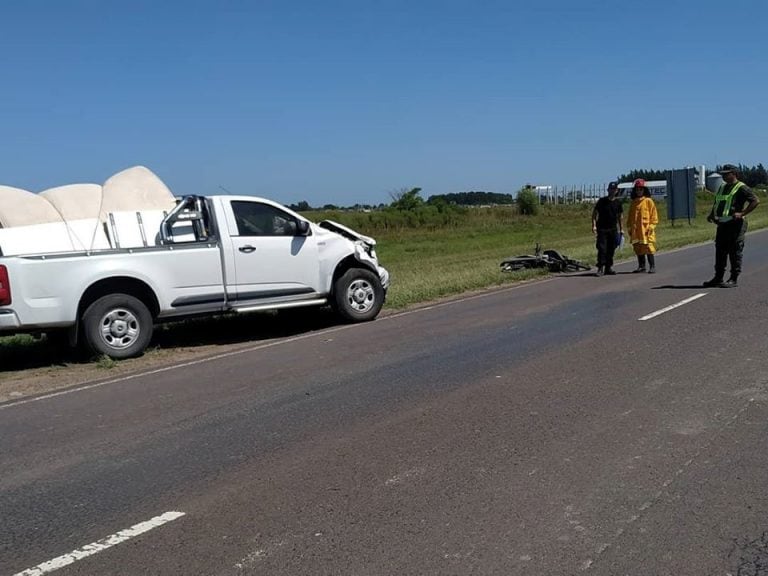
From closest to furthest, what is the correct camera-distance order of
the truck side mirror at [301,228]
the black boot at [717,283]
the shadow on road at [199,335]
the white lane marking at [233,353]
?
1. the white lane marking at [233,353]
2. the shadow on road at [199,335]
3. the truck side mirror at [301,228]
4. the black boot at [717,283]

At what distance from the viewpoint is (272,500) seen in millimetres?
4789

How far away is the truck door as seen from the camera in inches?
426

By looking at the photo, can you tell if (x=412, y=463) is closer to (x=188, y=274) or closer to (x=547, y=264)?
(x=188, y=274)

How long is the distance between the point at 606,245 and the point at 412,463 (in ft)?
40.7

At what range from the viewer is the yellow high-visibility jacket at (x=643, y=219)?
16344mm

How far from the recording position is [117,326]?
31.8 ft

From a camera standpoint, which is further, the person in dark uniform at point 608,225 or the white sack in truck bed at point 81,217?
the person in dark uniform at point 608,225

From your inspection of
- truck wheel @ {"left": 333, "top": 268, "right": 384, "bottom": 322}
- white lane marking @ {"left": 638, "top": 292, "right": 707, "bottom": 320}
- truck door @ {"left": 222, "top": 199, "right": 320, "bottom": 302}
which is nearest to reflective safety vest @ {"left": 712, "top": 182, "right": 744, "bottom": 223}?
white lane marking @ {"left": 638, "top": 292, "right": 707, "bottom": 320}

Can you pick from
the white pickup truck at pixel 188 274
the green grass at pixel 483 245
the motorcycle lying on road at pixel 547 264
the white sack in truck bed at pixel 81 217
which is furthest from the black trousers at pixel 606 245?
the white sack in truck bed at pixel 81 217

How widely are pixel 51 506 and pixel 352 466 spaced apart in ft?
6.06

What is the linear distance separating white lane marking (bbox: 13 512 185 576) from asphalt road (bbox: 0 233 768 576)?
0.02 m

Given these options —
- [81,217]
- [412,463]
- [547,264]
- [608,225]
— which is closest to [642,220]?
[608,225]

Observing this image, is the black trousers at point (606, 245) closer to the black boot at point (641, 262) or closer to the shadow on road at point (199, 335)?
the black boot at point (641, 262)

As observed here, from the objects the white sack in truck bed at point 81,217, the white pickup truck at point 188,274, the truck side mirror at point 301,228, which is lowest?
the white pickup truck at point 188,274
